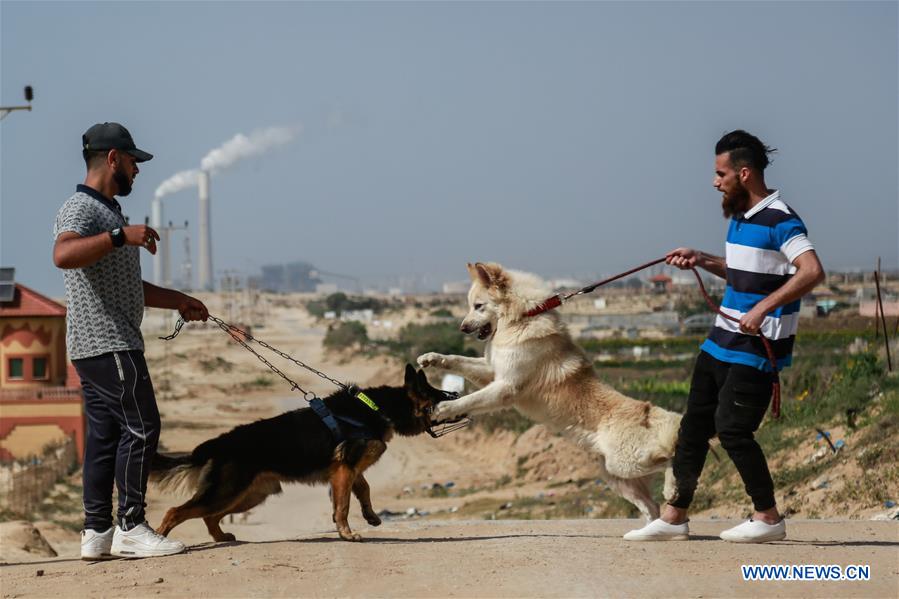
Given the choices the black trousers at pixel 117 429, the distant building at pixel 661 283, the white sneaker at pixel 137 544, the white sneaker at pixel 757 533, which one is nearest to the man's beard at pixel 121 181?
the black trousers at pixel 117 429

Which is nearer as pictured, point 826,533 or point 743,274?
point 743,274

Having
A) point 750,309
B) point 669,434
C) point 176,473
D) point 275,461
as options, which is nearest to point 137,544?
point 176,473

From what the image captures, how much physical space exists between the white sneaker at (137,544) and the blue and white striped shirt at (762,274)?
379 centimetres

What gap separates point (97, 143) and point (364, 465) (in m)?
2.95

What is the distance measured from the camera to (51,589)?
5758mm

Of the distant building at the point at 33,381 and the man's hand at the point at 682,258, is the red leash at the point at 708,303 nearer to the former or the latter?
the man's hand at the point at 682,258

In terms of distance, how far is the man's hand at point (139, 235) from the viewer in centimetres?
587

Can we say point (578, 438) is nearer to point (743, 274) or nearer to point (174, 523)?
point (743, 274)

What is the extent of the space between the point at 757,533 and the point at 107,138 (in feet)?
16.0

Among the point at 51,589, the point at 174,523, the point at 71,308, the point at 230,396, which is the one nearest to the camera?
the point at 51,589

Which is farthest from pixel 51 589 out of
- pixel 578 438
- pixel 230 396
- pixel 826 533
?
pixel 230 396

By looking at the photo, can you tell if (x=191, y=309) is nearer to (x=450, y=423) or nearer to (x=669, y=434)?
(x=450, y=423)

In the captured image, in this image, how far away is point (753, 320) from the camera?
609 centimetres

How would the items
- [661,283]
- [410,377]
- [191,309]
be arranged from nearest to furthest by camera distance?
[191,309] → [410,377] → [661,283]
